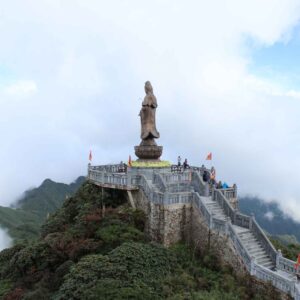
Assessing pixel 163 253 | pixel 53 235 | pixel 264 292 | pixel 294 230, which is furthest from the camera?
pixel 294 230

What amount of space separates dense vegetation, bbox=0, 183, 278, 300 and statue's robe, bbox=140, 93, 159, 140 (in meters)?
4.40

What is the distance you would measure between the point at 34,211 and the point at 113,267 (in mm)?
97228

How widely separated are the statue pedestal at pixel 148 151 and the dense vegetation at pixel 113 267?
298 cm

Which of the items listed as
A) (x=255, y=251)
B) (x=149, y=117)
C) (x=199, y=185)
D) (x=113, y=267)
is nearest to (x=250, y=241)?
(x=255, y=251)

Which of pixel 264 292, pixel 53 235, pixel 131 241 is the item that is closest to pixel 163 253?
pixel 131 241

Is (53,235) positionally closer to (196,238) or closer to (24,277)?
(24,277)

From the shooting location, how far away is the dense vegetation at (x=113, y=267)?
13.9m

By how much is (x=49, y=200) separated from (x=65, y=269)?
326ft

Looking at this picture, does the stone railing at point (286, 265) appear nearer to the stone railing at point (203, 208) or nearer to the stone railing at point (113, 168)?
the stone railing at point (203, 208)

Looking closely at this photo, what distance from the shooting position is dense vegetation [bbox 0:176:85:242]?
76.8 metres

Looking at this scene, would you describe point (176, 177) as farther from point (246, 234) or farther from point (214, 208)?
point (246, 234)

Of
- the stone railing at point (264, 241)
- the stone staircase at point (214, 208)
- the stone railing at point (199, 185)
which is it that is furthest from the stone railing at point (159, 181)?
the stone railing at point (264, 241)

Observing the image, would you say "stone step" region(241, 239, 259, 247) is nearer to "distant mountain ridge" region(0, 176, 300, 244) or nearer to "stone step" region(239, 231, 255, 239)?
"stone step" region(239, 231, 255, 239)

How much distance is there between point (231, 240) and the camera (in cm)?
1639
